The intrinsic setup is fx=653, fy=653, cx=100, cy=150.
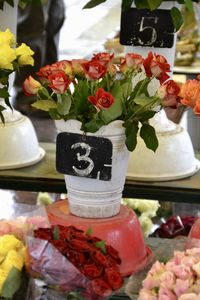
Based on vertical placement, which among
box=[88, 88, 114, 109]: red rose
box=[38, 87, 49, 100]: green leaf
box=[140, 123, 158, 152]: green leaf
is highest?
box=[88, 88, 114, 109]: red rose

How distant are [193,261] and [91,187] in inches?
14.3

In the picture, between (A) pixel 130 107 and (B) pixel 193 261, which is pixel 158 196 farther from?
(B) pixel 193 261

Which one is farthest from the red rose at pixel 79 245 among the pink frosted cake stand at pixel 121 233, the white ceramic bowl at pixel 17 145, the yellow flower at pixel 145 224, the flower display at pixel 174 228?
the yellow flower at pixel 145 224

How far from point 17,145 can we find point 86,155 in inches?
23.8

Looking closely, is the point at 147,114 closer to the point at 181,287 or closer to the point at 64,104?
the point at 64,104

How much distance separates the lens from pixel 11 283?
1.27 m

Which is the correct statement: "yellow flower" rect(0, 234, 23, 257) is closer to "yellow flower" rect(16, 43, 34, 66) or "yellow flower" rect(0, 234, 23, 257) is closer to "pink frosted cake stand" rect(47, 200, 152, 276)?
"pink frosted cake stand" rect(47, 200, 152, 276)

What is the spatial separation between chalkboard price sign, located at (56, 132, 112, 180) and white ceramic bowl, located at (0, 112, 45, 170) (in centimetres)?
54

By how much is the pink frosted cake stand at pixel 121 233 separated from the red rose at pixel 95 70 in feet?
1.19

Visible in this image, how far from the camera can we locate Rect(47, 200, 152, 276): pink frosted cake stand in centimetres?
157

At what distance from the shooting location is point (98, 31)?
7.82 meters

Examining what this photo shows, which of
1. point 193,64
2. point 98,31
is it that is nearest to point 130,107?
point 193,64

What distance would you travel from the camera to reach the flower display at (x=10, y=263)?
49.8 inches

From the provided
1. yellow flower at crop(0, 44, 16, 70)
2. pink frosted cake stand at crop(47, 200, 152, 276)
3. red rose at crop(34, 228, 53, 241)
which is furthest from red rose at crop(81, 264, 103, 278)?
yellow flower at crop(0, 44, 16, 70)
